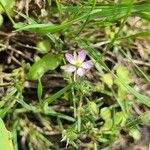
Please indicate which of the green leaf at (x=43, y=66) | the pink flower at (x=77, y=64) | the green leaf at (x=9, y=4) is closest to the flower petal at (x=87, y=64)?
the pink flower at (x=77, y=64)

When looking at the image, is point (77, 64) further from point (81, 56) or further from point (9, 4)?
point (9, 4)

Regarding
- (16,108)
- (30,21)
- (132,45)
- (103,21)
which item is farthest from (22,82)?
→ (132,45)

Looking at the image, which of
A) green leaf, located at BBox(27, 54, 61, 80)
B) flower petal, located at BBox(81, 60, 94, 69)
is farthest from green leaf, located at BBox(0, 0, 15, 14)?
flower petal, located at BBox(81, 60, 94, 69)

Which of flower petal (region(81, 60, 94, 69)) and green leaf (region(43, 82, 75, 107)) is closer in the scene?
green leaf (region(43, 82, 75, 107))

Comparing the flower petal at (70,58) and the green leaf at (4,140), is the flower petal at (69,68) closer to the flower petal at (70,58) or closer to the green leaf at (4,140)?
the flower petal at (70,58)

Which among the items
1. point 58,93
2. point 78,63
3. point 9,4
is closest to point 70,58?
point 78,63

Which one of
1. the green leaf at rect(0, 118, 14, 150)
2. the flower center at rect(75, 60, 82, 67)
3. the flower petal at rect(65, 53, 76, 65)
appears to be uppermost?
the flower petal at rect(65, 53, 76, 65)

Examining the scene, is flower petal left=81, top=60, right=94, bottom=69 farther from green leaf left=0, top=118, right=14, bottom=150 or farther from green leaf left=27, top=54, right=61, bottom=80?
green leaf left=0, top=118, right=14, bottom=150
